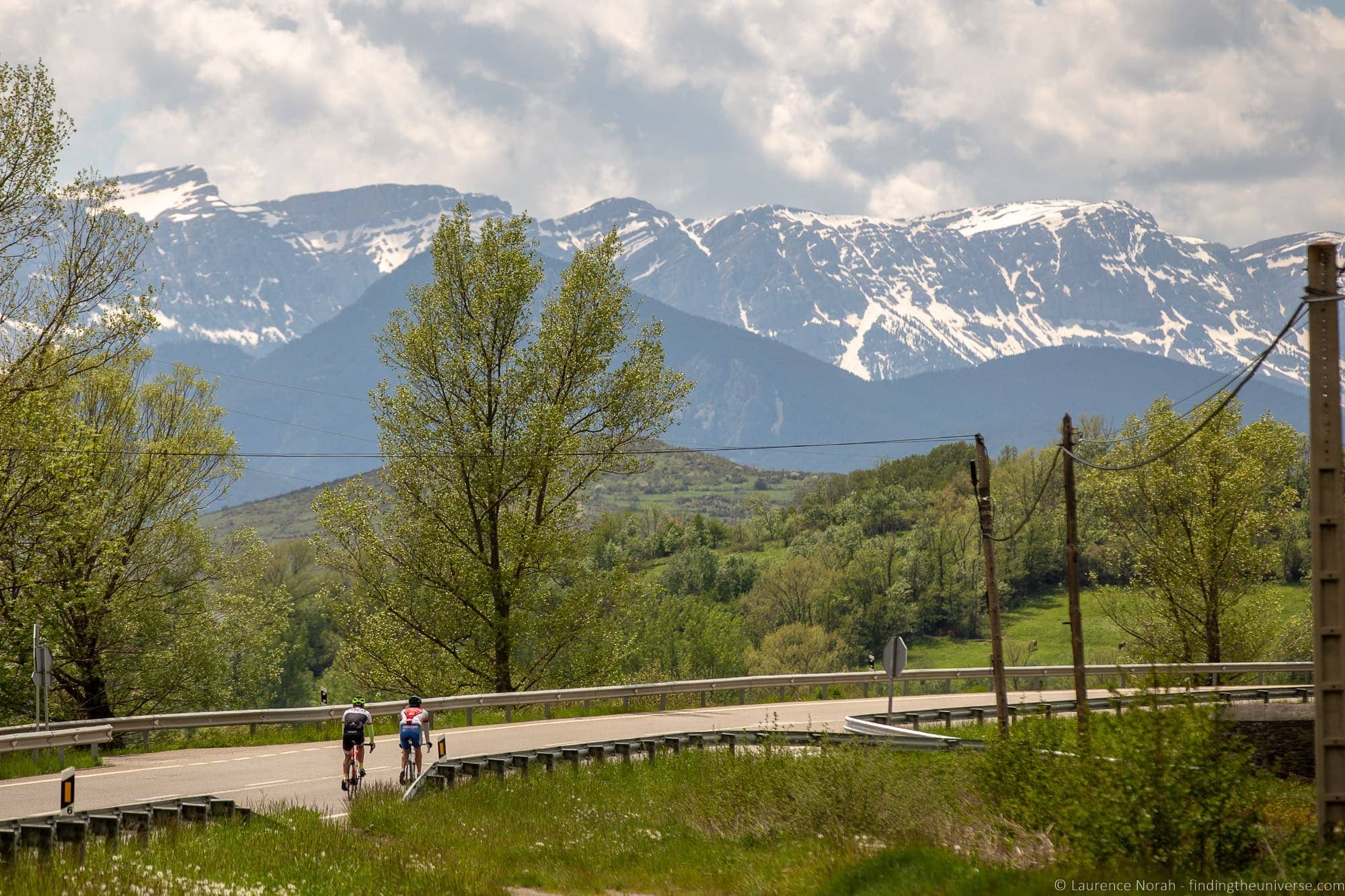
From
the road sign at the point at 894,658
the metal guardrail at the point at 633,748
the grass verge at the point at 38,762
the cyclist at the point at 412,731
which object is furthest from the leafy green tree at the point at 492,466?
the cyclist at the point at 412,731

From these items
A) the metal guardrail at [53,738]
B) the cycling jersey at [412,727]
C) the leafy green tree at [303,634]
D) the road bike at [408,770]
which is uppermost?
the cycling jersey at [412,727]

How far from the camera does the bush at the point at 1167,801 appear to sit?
11312 millimetres

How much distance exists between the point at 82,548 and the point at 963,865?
25374mm

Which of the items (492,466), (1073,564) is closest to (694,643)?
(492,466)

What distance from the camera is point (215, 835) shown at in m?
14.1

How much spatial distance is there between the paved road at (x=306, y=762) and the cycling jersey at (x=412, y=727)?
1.11 meters

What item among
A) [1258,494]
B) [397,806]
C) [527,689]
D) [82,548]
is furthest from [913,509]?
[397,806]

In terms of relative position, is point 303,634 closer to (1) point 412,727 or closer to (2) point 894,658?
(2) point 894,658

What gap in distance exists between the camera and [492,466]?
32.6m

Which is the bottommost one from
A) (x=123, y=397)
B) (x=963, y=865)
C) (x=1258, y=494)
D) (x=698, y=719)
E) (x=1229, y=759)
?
(x=698, y=719)

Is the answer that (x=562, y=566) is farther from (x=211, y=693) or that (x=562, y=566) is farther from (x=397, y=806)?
(x=397, y=806)

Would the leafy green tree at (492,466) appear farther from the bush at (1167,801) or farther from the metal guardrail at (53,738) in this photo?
the bush at (1167,801)

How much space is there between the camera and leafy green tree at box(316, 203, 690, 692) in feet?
105

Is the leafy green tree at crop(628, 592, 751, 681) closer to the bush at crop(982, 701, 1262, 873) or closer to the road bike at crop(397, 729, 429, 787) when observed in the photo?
the road bike at crop(397, 729, 429, 787)
